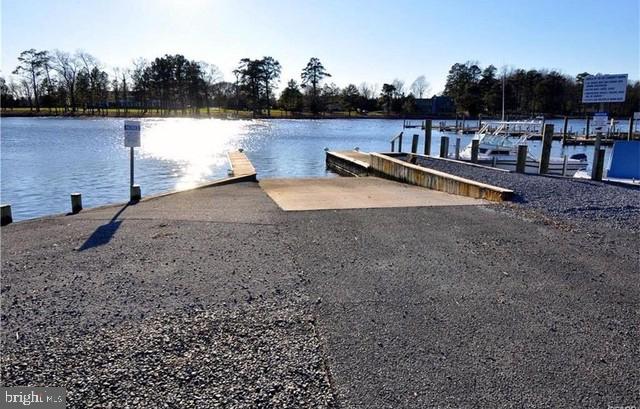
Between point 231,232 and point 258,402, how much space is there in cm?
384

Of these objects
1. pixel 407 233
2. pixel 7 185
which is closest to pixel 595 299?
pixel 407 233

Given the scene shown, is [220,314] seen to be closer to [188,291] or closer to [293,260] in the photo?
[188,291]

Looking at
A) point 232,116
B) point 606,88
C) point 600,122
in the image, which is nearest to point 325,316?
point 606,88

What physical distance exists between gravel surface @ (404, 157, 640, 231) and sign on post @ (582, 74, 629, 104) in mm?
3665

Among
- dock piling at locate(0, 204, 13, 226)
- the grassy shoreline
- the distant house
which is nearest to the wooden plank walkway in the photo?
dock piling at locate(0, 204, 13, 226)

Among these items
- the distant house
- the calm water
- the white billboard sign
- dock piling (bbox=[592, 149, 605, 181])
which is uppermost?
the distant house

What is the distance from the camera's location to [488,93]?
88312 mm

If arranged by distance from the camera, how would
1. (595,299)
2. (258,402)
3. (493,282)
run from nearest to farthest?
(258,402), (595,299), (493,282)

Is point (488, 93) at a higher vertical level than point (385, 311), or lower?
higher

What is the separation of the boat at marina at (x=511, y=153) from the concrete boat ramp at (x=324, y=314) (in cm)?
1231

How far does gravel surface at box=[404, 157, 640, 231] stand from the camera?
723 centimetres

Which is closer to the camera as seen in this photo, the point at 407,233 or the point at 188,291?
the point at 188,291

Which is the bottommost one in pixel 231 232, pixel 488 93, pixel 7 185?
pixel 7 185

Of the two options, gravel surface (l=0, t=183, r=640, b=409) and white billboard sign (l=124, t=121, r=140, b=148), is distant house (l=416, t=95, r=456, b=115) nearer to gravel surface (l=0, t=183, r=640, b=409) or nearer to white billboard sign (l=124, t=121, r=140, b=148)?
white billboard sign (l=124, t=121, r=140, b=148)
